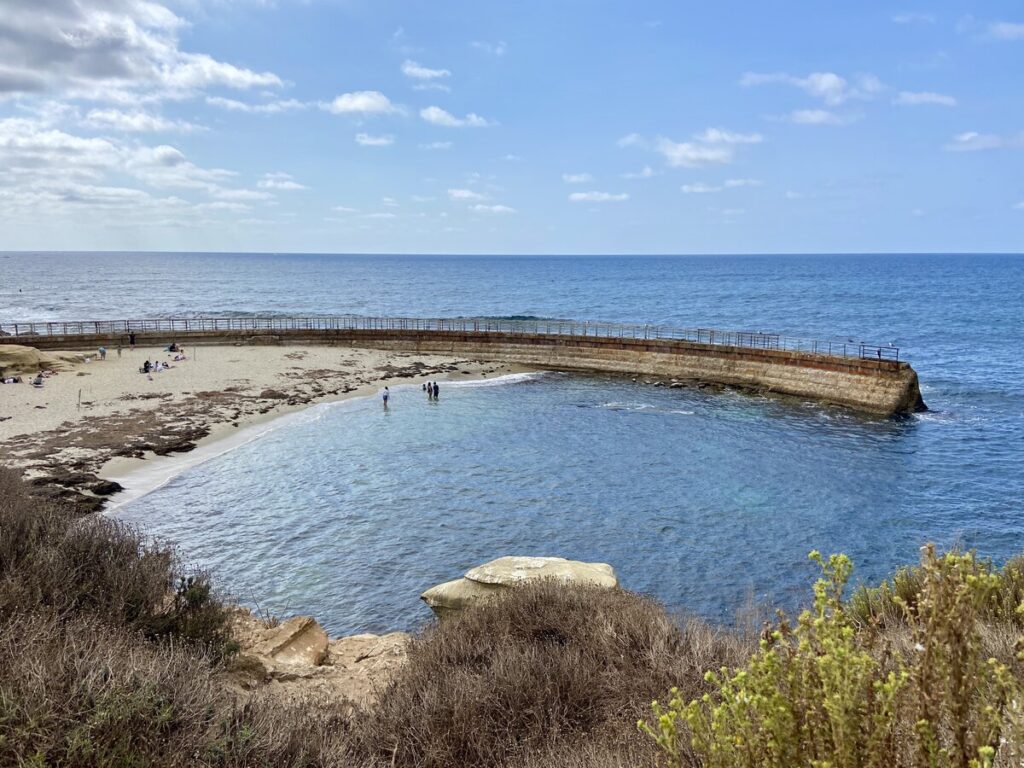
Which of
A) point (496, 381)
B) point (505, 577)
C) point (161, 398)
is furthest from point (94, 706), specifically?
point (496, 381)

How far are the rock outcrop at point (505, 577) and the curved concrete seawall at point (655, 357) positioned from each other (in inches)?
1204

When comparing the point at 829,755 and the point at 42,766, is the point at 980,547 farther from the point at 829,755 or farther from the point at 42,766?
the point at 42,766

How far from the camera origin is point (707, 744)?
12.4ft

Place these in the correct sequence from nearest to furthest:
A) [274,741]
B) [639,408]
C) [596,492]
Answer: [274,741], [596,492], [639,408]

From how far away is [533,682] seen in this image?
7602mm

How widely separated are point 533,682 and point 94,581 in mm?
6487

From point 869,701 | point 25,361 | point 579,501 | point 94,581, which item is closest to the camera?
point 869,701

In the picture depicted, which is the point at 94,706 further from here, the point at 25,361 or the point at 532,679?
the point at 25,361

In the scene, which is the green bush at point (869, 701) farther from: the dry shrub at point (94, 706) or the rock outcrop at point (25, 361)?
the rock outcrop at point (25, 361)

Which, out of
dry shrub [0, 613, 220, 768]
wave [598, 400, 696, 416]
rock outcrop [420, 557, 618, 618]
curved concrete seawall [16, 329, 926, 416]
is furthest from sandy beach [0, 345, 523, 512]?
dry shrub [0, 613, 220, 768]

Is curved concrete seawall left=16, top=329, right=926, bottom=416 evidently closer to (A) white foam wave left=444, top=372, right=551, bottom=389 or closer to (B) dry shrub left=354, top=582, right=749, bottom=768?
(A) white foam wave left=444, top=372, right=551, bottom=389

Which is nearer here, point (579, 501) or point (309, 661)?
point (309, 661)

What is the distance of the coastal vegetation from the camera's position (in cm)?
337

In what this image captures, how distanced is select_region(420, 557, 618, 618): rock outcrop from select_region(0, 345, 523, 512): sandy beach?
1339 centimetres
